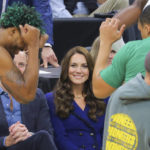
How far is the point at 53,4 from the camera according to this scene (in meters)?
7.29

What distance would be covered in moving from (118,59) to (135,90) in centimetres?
29

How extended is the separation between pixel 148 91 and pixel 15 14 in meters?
1.26

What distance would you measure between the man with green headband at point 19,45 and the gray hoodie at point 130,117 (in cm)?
79

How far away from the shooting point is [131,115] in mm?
3066

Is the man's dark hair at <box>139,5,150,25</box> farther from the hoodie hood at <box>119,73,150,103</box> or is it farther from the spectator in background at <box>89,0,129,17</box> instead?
the spectator in background at <box>89,0,129,17</box>

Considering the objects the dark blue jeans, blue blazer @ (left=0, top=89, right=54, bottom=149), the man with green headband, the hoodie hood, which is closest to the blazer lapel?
blue blazer @ (left=0, top=89, right=54, bottom=149)

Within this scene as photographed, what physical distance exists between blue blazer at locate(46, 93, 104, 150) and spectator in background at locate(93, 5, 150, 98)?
5.89ft

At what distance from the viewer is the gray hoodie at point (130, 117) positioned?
3020 millimetres

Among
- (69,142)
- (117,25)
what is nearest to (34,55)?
(117,25)

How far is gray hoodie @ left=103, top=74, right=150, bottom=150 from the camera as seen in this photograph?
3020mm

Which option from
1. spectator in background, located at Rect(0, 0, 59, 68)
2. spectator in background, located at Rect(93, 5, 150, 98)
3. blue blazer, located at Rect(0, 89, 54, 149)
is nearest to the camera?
spectator in background, located at Rect(93, 5, 150, 98)

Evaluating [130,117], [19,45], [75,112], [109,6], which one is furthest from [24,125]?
[109,6]

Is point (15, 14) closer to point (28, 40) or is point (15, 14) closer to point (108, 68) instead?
point (28, 40)

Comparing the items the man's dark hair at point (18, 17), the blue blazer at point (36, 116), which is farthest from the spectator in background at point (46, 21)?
the man's dark hair at point (18, 17)
